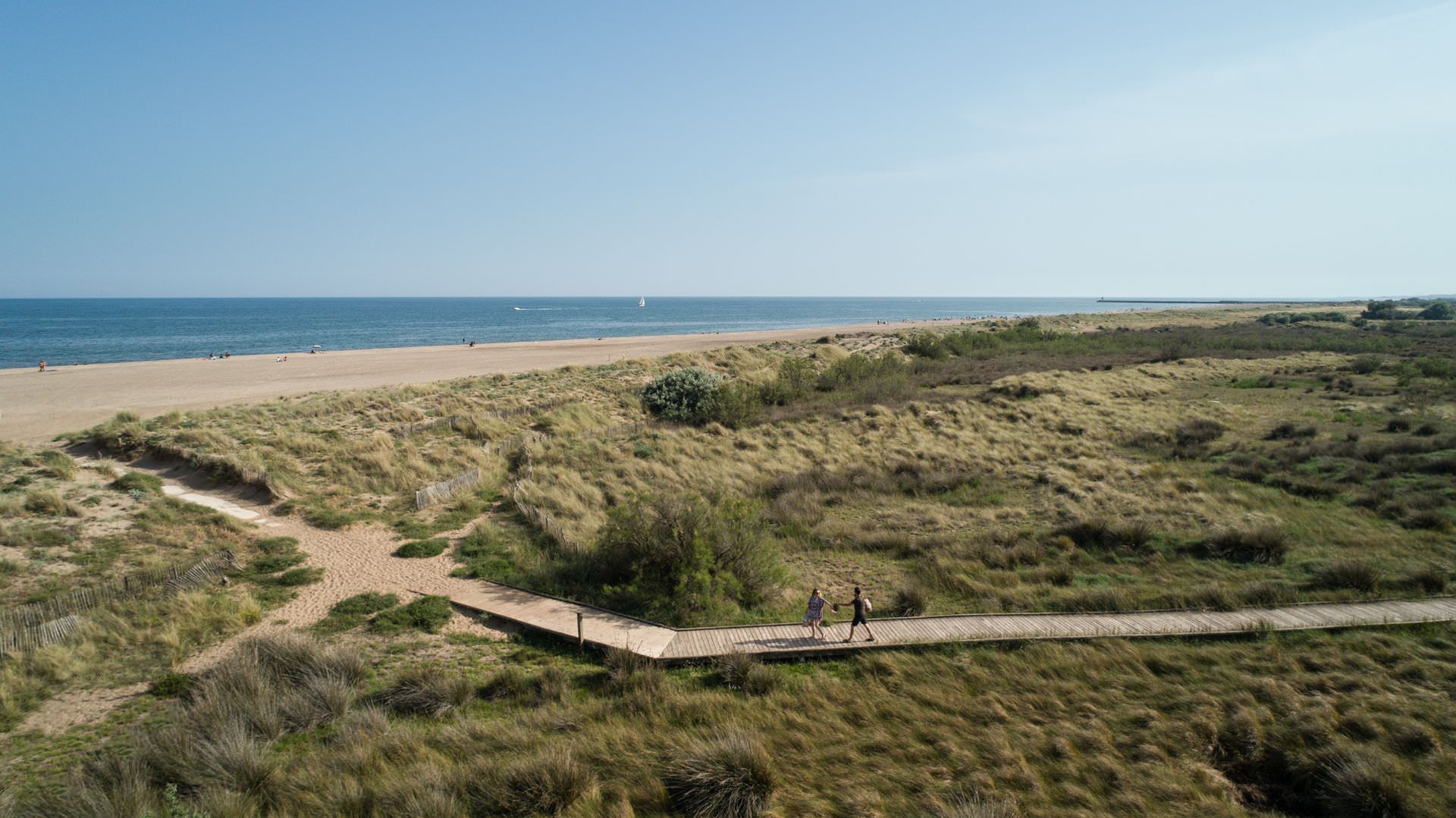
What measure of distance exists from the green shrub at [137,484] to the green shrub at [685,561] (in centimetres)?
1298

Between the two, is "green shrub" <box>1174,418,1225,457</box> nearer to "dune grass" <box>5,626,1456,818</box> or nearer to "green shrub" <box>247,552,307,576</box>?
"dune grass" <box>5,626,1456,818</box>

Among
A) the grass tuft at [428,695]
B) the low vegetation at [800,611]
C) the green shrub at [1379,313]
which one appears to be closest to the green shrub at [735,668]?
the low vegetation at [800,611]

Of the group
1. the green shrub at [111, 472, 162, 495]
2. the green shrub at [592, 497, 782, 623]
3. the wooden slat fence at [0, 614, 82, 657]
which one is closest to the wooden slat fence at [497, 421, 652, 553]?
the green shrub at [592, 497, 782, 623]

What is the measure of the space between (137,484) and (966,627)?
20.8 meters

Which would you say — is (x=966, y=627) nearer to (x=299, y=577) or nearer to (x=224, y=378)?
(x=299, y=577)

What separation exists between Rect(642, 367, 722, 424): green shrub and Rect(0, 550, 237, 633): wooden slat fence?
17.7 metres

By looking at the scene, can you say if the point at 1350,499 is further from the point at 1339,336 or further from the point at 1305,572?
the point at 1339,336

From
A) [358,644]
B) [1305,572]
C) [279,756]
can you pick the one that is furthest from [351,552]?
[1305,572]

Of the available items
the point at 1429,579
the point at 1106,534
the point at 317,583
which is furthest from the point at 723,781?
the point at 1429,579

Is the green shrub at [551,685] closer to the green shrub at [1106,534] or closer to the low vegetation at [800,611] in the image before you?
the low vegetation at [800,611]

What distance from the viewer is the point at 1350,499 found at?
16.6 m

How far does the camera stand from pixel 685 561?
41.0 feet

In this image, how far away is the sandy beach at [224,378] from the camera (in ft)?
97.9

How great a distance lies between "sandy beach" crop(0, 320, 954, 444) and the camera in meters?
29.8
